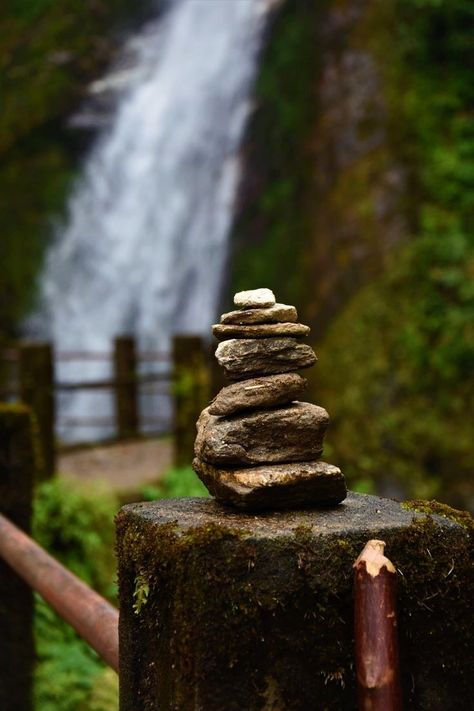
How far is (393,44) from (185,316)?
5.61 meters

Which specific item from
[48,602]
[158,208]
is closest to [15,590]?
[48,602]

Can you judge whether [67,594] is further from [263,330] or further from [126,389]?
[126,389]

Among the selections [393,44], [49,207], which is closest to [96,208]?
[49,207]

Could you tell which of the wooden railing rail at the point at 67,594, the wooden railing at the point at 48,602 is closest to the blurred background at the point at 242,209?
the wooden railing at the point at 48,602

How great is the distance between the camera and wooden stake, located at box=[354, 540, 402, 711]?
65.3 inches

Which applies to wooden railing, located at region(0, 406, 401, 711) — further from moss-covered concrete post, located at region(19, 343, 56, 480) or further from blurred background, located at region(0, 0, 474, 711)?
moss-covered concrete post, located at region(19, 343, 56, 480)

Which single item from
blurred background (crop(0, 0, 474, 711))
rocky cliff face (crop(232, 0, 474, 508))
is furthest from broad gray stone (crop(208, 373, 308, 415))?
rocky cliff face (crop(232, 0, 474, 508))

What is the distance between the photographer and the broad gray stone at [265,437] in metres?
2.07

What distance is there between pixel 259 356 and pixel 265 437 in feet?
0.68

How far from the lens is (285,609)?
68.1 inches

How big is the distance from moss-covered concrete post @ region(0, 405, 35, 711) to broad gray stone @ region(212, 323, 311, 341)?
200 centimetres

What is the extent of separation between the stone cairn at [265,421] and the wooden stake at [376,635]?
1.12 ft

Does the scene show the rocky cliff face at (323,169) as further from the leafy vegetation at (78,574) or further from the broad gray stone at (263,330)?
the broad gray stone at (263,330)

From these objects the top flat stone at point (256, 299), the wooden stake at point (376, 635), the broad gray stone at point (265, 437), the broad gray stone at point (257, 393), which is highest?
the top flat stone at point (256, 299)
